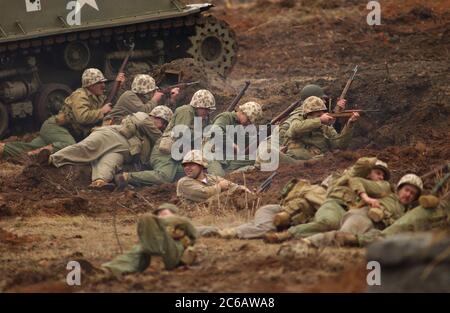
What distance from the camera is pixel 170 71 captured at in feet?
79.0

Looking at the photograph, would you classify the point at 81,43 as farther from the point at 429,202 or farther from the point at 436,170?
the point at 429,202

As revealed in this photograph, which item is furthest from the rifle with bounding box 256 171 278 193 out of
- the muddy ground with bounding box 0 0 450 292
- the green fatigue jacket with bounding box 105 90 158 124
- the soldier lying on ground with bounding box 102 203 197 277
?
the soldier lying on ground with bounding box 102 203 197 277

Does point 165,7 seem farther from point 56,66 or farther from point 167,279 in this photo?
point 167,279

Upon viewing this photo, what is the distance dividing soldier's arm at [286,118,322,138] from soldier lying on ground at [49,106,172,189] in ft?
6.16

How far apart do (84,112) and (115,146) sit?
153cm

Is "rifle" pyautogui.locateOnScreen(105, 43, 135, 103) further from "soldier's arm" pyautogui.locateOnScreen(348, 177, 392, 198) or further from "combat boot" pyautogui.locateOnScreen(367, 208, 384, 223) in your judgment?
"combat boot" pyautogui.locateOnScreen(367, 208, 384, 223)

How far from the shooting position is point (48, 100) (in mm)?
23734

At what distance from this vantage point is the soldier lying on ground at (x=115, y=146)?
815 inches

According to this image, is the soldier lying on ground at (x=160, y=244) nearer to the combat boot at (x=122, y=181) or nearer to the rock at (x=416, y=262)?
the rock at (x=416, y=262)

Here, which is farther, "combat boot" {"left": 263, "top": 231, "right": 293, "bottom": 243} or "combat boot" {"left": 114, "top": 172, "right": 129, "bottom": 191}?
"combat boot" {"left": 114, "top": 172, "right": 129, "bottom": 191}

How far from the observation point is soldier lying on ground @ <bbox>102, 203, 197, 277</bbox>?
14.4 meters

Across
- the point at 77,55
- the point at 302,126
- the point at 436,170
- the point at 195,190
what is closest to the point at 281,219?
the point at 436,170
